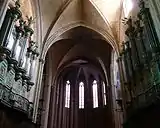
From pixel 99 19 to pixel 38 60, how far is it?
5913mm

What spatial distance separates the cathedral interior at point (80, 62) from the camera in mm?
8727

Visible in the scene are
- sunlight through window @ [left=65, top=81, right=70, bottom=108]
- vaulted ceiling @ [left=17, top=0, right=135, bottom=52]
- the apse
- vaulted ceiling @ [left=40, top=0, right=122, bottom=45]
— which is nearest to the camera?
vaulted ceiling @ [left=17, top=0, right=135, bottom=52]

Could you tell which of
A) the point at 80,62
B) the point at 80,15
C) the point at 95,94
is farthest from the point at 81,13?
the point at 95,94

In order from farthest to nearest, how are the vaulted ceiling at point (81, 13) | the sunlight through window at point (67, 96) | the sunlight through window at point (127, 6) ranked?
the sunlight through window at point (67, 96) < the vaulted ceiling at point (81, 13) < the sunlight through window at point (127, 6)

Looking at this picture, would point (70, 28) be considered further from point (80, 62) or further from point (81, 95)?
point (81, 95)

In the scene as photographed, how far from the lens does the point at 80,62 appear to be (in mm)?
23672

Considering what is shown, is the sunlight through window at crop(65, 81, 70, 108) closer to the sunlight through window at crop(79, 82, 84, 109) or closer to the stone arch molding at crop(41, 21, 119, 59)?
the sunlight through window at crop(79, 82, 84, 109)

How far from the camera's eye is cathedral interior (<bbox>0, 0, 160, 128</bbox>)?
873 cm

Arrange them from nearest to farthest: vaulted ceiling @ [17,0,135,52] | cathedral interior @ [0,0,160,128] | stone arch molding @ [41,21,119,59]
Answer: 1. cathedral interior @ [0,0,160,128]
2. vaulted ceiling @ [17,0,135,52]
3. stone arch molding @ [41,21,119,59]

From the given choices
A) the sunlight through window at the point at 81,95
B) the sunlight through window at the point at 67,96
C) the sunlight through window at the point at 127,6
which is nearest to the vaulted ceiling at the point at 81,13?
the sunlight through window at the point at 127,6

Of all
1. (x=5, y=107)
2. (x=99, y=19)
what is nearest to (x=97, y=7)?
(x=99, y=19)

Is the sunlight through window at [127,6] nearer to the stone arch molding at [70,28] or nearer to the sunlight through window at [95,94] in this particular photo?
the stone arch molding at [70,28]

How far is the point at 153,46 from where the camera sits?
8.37 m

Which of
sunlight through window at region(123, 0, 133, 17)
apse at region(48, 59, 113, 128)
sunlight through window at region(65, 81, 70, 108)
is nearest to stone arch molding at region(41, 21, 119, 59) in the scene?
sunlight through window at region(123, 0, 133, 17)
